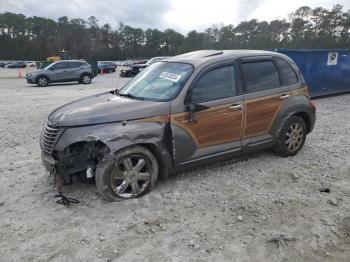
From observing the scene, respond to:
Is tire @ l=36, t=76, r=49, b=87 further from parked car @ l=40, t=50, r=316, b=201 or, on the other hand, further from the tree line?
the tree line

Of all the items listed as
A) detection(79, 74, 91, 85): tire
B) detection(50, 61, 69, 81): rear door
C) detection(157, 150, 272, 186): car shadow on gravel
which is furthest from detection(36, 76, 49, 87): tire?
detection(157, 150, 272, 186): car shadow on gravel

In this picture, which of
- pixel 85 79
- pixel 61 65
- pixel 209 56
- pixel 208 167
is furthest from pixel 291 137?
pixel 85 79

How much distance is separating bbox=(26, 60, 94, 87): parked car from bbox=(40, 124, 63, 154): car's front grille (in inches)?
660

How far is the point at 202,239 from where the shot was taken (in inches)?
132

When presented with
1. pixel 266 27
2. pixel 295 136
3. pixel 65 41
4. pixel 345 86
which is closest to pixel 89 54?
pixel 65 41

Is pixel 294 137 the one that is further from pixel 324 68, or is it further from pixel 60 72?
pixel 60 72

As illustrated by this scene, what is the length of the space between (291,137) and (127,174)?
3007 millimetres

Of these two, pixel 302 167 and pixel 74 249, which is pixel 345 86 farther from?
pixel 74 249

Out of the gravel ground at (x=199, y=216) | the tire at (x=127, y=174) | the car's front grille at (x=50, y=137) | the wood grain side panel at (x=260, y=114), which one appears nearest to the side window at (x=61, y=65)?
the gravel ground at (x=199, y=216)

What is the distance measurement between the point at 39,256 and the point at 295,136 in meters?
4.33

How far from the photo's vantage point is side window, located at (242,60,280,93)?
502 cm

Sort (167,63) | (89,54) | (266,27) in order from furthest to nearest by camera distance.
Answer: (89,54), (266,27), (167,63)

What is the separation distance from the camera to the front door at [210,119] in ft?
14.3

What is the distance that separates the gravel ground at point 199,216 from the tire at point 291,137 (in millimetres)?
147
